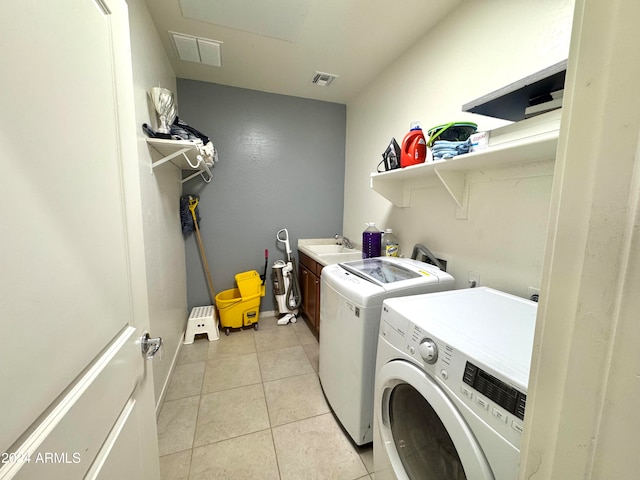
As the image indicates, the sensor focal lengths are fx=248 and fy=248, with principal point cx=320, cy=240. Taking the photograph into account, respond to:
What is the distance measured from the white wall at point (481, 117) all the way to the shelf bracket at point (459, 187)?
37 mm

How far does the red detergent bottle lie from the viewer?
154 centimetres

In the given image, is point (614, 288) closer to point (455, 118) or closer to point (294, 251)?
point (455, 118)

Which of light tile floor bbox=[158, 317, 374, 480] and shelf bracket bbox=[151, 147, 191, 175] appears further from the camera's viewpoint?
shelf bracket bbox=[151, 147, 191, 175]

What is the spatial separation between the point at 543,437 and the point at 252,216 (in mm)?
2739

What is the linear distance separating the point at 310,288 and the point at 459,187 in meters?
1.62

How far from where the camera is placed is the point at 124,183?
725 mm

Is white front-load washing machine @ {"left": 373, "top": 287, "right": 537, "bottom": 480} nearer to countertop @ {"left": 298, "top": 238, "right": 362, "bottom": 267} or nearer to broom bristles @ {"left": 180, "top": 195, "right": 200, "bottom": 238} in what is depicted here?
countertop @ {"left": 298, "top": 238, "right": 362, "bottom": 267}

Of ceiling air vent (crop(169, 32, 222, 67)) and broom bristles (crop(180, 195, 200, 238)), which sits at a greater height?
ceiling air vent (crop(169, 32, 222, 67))

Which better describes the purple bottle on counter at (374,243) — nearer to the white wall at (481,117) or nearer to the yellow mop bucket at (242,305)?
the white wall at (481,117)

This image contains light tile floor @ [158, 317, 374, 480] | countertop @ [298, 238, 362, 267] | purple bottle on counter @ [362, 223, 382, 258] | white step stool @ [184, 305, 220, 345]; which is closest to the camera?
light tile floor @ [158, 317, 374, 480]

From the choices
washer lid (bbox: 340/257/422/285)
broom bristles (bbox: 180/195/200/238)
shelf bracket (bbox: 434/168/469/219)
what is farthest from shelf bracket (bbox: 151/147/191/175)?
shelf bracket (bbox: 434/168/469/219)

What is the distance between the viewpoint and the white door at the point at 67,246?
0.36 meters

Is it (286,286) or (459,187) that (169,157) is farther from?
(459,187)

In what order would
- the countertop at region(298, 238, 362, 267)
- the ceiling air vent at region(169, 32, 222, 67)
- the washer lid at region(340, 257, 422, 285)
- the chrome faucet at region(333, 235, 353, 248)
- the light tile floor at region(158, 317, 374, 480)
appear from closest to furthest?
the light tile floor at region(158, 317, 374, 480)
the washer lid at region(340, 257, 422, 285)
the ceiling air vent at region(169, 32, 222, 67)
the countertop at region(298, 238, 362, 267)
the chrome faucet at region(333, 235, 353, 248)
